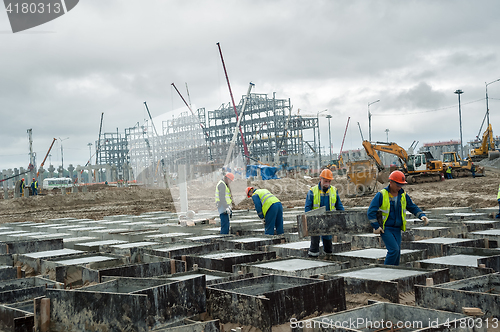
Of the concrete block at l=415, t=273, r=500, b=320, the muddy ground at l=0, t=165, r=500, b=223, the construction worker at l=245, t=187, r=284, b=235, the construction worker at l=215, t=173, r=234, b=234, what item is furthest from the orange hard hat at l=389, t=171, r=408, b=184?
the muddy ground at l=0, t=165, r=500, b=223

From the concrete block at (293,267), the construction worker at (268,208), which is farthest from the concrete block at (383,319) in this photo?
the construction worker at (268,208)

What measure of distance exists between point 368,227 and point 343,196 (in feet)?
64.7

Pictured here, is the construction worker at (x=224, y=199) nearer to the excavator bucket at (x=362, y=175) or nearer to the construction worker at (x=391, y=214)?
the construction worker at (x=391, y=214)

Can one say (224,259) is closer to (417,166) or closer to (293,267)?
(293,267)

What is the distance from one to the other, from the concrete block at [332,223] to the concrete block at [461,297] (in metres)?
2.10

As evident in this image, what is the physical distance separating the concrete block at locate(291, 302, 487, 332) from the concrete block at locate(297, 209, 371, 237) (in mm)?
2709

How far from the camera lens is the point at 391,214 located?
21.0 feet

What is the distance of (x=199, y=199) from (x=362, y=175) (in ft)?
33.8

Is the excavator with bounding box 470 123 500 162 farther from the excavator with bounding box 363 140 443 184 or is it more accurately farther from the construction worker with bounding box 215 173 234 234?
the construction worker with bounding box 215 173 234 234

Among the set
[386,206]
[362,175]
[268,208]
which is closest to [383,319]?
[386,206]

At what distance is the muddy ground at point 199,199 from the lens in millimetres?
22266

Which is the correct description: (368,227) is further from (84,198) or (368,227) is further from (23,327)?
(84,198)

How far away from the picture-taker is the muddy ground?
22266mm

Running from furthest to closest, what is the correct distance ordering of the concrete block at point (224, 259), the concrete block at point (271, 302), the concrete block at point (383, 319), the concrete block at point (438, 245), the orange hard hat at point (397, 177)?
the concrete block at point (438, 245) → the concrete block at point (224, 259) → the orange hard hat at point (397, 177) → the concrete block at point (271, 302) → the concrete block at point (383, 319)
